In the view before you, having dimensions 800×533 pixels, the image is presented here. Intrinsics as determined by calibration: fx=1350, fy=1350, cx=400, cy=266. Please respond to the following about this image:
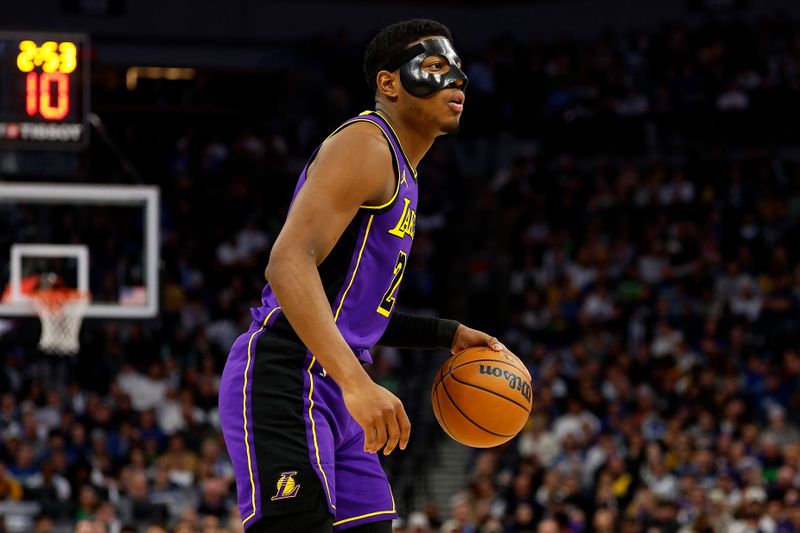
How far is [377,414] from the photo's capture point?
3.46 metres

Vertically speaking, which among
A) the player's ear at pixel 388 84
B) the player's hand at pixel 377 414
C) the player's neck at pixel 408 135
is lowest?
the player's hand at pixel 377 414

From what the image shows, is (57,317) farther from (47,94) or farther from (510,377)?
(510,377)

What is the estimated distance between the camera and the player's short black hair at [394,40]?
13.4 ft

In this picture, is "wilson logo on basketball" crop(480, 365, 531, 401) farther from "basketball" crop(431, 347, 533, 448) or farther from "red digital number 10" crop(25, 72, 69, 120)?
"red digital number 10" crop(25, 72, 69, 120)

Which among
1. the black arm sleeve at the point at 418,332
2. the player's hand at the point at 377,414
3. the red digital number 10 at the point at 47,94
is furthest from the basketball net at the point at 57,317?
the player's hand at the point at 377,414

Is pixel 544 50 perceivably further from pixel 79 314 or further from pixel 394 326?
pixel 394 326

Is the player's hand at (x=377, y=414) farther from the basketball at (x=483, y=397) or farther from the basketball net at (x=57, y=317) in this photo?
the basketball net at (x=57, y=317)

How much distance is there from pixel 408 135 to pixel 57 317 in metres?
8.33

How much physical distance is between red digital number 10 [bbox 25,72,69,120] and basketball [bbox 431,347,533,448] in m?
6.97

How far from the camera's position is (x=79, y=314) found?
465 inches

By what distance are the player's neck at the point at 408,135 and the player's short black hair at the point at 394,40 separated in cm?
14

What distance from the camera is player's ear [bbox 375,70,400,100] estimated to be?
160 inches

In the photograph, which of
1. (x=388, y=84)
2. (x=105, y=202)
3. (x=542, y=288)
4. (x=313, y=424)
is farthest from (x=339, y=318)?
(x=542, y=288)

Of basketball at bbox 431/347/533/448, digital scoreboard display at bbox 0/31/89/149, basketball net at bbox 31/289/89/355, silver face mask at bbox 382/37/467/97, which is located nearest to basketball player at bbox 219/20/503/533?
silver face mask at bbox 382/37/467/97
